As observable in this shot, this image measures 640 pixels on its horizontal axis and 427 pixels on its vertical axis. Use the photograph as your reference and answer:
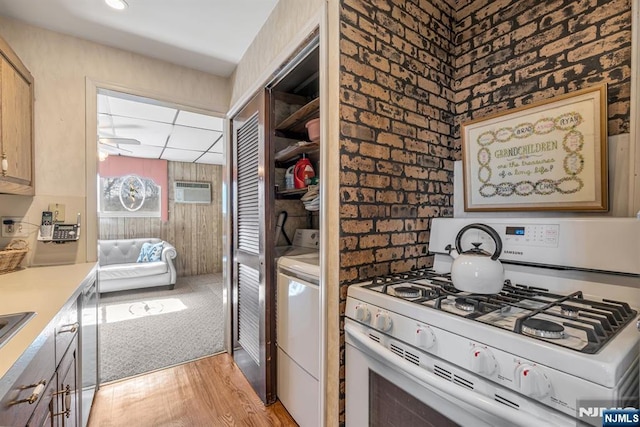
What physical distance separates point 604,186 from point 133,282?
5.36 m

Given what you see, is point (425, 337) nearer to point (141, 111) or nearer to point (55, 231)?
point (55, 231)

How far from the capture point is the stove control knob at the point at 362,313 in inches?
40.6

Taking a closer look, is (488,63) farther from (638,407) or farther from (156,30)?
(156,30)

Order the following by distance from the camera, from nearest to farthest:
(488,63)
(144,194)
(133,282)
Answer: (488,63)
(133,282)
(144,194)

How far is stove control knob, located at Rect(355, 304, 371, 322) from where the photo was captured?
103 centimetres

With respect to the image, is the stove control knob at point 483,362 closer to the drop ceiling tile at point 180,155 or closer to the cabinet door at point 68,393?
the cabinet door at point 68,393

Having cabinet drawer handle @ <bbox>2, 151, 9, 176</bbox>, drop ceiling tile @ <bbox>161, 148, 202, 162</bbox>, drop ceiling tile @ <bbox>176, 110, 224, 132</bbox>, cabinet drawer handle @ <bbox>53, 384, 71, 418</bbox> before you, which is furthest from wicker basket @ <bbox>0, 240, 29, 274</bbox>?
drop ceiling tile @ <bbox>161, 148, 202, 162</bbox>

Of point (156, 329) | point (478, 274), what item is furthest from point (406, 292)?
point (156, 329)

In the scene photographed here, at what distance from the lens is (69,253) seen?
190cm

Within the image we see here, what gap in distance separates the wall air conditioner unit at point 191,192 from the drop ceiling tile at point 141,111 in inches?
99.3

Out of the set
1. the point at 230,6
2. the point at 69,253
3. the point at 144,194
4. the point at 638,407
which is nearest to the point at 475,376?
the point at 638,407

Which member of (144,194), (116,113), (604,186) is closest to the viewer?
(604,186)

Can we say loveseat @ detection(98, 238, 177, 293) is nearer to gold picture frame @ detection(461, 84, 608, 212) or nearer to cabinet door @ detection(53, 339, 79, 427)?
cabinet door @ detection(53, 339, 79, 427)

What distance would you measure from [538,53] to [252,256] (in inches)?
78.7
